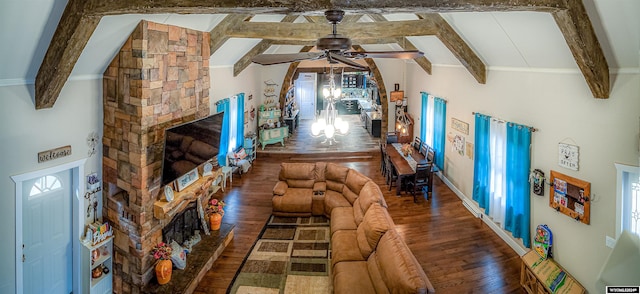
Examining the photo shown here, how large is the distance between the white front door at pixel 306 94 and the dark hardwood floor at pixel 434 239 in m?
8.13

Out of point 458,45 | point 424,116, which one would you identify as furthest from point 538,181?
point 424,116

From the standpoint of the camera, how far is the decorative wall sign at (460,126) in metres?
7.29

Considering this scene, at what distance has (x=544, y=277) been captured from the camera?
14.0ft

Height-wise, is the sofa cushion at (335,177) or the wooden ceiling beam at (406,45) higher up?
the wooden ceiling beam at (406,45)

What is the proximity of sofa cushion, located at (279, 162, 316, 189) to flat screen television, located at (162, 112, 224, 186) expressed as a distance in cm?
182

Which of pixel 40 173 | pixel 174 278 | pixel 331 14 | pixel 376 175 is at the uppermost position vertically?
pixel 331 14

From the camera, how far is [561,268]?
454cm

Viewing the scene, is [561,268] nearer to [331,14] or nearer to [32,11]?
[331,14]

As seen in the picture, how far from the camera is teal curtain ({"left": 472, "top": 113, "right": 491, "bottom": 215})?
618cm

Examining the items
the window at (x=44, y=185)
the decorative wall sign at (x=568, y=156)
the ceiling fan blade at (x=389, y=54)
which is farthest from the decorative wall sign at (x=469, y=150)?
the window at (x=44, y=185)

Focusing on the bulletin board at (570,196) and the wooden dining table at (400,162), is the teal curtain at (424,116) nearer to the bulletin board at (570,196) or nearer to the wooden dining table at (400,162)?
the wooden dining table at (400,162)

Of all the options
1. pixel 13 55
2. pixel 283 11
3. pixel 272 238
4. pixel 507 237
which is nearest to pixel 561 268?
pixel 507 237

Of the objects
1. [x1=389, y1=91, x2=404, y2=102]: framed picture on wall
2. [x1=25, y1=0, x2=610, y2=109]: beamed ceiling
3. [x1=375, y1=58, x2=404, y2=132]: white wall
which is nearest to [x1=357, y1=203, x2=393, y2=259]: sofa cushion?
[x1=25, y1=0, x2=610, y2=109]: beamed ceiling

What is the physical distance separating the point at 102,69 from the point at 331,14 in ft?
9.93
